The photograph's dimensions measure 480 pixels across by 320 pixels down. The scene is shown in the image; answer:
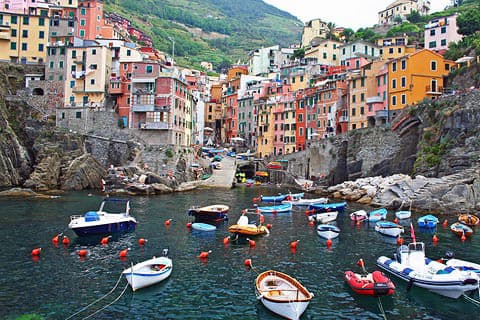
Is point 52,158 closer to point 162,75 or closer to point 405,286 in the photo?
point 162,75

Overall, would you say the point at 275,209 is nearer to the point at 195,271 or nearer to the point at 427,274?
the point at 195,271

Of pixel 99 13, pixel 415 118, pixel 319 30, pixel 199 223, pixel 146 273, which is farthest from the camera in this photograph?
pixel 319 30

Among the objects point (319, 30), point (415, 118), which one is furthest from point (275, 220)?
point (319, 30)

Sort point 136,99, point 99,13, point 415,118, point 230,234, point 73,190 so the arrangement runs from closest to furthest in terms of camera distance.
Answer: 1. point 230,234
2. point 415,118
3. point 73,190
4. point 136,99
5. point 99,13

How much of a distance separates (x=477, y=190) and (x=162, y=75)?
2120 inches

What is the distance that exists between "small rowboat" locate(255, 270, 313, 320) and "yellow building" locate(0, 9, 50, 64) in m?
84.5

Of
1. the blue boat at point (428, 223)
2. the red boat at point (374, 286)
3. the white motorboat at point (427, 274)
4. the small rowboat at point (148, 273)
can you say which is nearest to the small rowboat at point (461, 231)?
the blue boat at point (428, 223)

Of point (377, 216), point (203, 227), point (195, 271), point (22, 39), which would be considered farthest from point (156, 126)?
point (195, 271)

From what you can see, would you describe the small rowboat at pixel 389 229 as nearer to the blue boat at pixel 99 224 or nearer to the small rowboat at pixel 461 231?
the small rowboat at pixel 461 231

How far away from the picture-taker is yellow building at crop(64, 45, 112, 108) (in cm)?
8006

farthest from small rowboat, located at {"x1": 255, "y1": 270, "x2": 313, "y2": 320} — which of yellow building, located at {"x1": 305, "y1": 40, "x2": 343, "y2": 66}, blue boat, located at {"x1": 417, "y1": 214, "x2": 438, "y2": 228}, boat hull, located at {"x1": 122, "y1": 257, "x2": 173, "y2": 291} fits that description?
yellow building, located at {"x1": 305, "y1": 40, "x2": 343, "y2": 66}

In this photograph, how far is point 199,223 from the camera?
3994cm

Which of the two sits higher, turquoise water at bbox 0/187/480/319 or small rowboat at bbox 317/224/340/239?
small rowboat at bbox 317/224/340/239

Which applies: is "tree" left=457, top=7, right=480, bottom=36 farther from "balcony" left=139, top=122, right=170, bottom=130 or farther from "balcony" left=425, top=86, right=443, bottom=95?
"balcony" left=139, top=122, right=170, bottom=130
